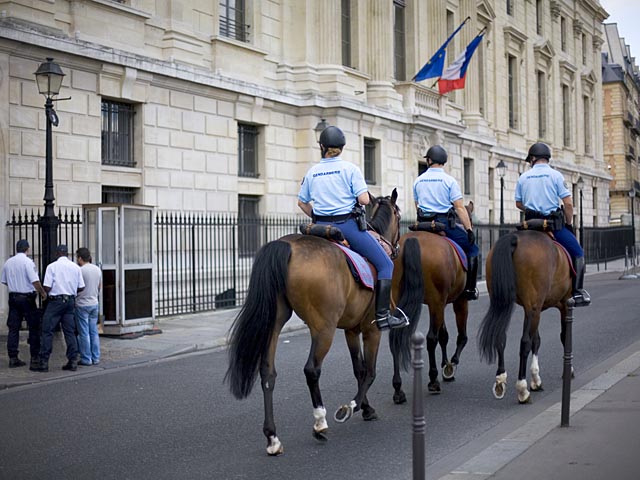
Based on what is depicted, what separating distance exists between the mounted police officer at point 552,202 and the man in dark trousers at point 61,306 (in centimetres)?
656

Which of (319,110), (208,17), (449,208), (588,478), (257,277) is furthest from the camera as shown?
(319,110)

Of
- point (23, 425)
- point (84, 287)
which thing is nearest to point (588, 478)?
point (23, 425)

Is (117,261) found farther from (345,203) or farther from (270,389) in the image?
(270,389)

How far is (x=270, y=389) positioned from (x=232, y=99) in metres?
17.0

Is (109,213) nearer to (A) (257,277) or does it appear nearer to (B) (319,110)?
(A) (257,277)

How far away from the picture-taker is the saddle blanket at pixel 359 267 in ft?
24.4

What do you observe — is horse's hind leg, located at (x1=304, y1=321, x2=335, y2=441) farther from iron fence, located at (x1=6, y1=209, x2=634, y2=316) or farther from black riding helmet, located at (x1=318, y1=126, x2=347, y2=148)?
iron fence, located at (x1=6, y1=209, x2=634, y2=316)

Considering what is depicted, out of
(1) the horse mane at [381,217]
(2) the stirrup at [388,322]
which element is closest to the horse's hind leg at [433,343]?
(1) the horse mane at [381,217]

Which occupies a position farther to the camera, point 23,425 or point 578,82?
point 578,82

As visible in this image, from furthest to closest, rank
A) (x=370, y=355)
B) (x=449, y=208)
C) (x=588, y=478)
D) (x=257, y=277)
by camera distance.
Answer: (x=449, y=208) < (x=370, y=355) < (x=257, y=277) < (x=588, y=478)

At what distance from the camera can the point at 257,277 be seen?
696 cm

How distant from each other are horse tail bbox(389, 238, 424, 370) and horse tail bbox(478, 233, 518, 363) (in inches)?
31.3

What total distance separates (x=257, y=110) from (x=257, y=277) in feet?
57.7

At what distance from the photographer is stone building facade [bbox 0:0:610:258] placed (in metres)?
17.4
